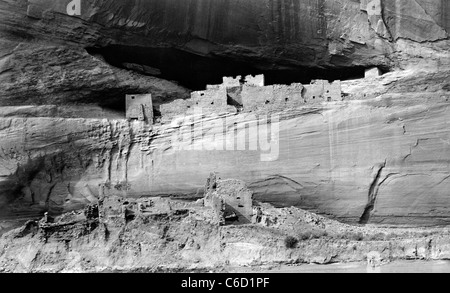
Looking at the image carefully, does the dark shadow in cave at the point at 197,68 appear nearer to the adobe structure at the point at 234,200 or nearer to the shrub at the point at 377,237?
the adobe structure at the point at 234,200

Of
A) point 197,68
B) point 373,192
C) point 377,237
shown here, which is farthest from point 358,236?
point 197,68

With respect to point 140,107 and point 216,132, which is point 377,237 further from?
point 140,107

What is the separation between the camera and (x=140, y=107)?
2220 centimetres

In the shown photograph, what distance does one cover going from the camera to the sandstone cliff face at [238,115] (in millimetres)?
20719

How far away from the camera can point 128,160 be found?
71.7 feet

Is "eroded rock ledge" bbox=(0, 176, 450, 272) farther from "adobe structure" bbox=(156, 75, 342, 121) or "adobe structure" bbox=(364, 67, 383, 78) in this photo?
"adobe structure" bbox=(364, 67, 383, 78)

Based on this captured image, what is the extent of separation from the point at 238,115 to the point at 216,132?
21.0 inches

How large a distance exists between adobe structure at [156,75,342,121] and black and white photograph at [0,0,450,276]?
3 cm

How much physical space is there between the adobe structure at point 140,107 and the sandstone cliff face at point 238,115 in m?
0.23

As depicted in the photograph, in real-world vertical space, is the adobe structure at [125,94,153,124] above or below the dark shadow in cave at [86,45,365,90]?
below

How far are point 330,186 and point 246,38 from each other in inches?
150

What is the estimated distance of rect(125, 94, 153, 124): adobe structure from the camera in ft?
72.6

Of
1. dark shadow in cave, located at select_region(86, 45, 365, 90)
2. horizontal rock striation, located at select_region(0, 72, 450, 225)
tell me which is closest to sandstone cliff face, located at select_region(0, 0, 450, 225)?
horizontal rock striation, located at select_region(0, 72, 450, 225)
